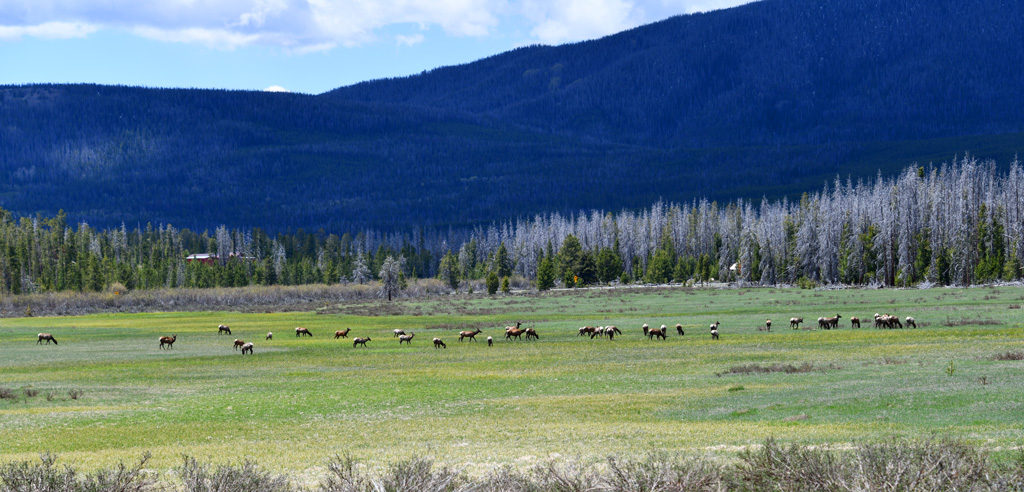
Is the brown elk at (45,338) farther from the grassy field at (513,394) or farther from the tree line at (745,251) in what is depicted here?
the tree line at (745,251)

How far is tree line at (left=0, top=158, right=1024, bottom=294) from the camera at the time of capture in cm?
11562

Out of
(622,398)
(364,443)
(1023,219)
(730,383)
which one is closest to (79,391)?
(364,443)

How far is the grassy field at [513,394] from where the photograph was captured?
22.6 meters

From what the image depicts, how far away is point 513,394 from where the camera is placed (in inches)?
1334

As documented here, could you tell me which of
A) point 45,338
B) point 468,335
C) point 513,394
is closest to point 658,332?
point 468,335

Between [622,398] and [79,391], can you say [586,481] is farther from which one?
[79,391]

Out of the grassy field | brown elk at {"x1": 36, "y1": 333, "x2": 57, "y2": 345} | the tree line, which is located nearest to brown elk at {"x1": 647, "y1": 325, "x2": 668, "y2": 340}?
the grassy field

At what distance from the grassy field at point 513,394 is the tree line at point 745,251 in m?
54.4

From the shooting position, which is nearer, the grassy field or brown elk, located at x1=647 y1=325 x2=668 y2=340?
the grassy field

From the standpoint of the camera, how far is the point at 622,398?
31250 mm

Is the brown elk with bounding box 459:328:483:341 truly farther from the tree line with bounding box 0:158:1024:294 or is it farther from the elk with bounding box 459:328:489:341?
the tree line with bounding box 0:158:1024:294

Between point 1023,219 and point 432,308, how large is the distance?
67.6m

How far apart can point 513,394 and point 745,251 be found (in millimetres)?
116282

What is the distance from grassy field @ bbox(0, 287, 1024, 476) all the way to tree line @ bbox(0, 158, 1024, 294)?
54432 millimetres
